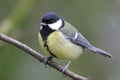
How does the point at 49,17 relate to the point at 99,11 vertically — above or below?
above

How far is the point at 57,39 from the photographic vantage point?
3.74 meters

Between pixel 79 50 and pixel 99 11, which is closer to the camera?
pixel 79 50

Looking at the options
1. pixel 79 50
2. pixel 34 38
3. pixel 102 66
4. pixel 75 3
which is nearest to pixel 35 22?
pixel 34 38

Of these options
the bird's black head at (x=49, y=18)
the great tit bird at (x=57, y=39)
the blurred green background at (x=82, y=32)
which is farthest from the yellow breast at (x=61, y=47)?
the blurred green background at (x=82, y=32)

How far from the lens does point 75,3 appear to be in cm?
544

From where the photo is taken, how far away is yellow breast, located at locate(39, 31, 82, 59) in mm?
3688

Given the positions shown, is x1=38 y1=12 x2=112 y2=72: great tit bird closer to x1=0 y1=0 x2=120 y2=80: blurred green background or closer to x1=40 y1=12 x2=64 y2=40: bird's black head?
x1=40 y1=12 x2=64 y2=40: bird's black head

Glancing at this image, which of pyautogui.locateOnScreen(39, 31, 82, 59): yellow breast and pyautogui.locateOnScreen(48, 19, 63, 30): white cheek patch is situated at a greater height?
pyautogui.locateOnScreen(48, 19, 63, 30): white cheek patch

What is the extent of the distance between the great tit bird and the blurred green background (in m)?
1.02

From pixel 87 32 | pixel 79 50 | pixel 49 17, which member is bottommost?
pixel 87 32

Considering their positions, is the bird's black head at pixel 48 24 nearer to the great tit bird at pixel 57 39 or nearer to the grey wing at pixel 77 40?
the great tit bird at pixel 57 39

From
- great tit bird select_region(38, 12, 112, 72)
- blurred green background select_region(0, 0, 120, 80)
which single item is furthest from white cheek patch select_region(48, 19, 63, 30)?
blurred green background select_region(0, 0, 120, 80)

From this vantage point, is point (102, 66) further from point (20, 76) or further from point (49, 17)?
point (49, 17)

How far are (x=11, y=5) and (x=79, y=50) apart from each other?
1.56 meters
